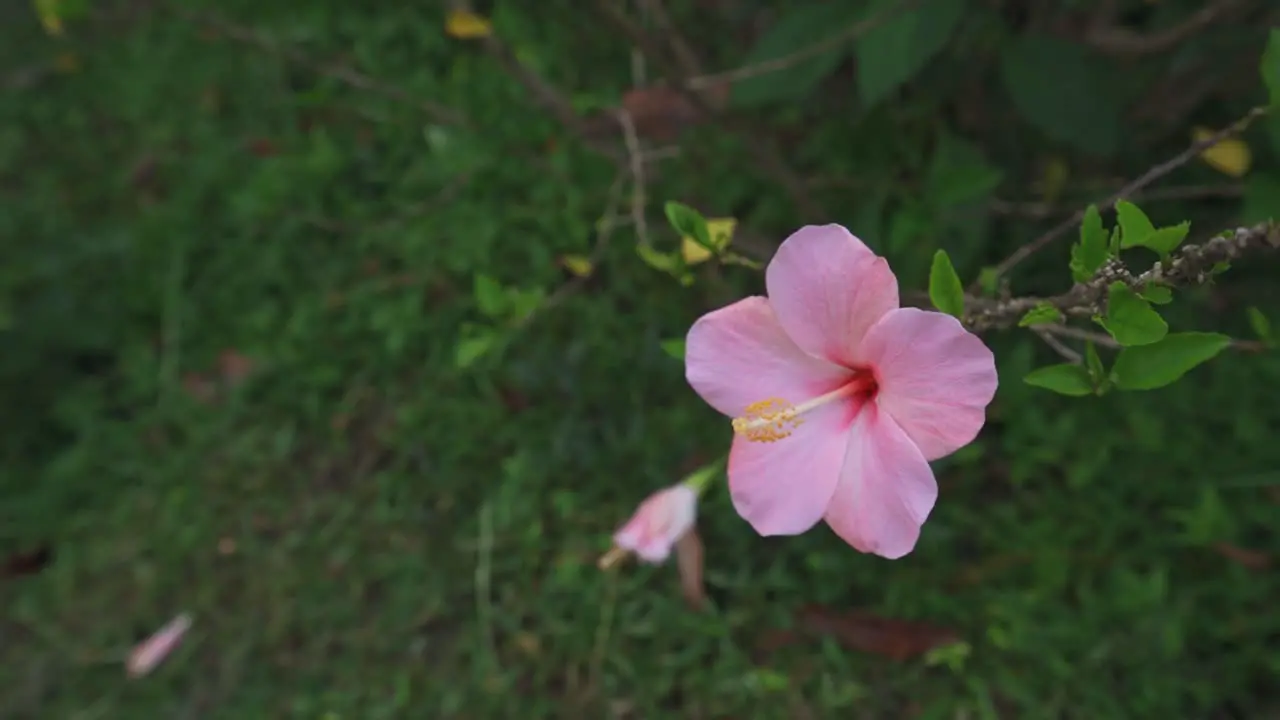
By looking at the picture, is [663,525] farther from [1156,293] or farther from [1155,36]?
[1155,36]

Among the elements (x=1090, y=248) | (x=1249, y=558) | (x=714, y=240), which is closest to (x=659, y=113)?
(x=714, y=240)

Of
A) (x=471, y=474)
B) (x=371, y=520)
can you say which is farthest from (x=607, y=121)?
(x=371, y=520)

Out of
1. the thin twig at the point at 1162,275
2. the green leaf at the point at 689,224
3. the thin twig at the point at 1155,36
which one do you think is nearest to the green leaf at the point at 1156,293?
the thin twig at the point at 1162,275

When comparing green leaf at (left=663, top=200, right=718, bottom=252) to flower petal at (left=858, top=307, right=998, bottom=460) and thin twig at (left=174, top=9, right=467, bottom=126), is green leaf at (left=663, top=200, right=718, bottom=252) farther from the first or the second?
thin twig at (left=174, top=9, right=467, bottom=126)

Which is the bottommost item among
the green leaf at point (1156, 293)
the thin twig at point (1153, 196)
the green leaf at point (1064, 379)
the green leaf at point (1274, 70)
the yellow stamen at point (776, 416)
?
the thin twig at point (1153, 196)

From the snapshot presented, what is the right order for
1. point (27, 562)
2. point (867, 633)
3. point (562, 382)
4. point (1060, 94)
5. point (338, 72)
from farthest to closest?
point (27, 562)
point (562, 382)
point (338, 72)
point (867, 633)
point (1060, 94)

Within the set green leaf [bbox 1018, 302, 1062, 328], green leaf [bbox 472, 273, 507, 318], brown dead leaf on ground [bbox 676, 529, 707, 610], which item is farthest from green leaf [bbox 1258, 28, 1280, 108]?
brown dead leaf on ground [bbox 676, 529, 707, 610]

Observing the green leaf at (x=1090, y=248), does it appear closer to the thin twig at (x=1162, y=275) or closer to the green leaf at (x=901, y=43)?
the thin twig at (x=1162, y=275)
